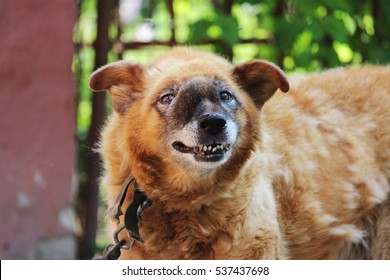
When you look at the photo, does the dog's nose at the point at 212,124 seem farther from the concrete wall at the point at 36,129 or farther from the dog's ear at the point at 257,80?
the concrete wall at the point at 36,129

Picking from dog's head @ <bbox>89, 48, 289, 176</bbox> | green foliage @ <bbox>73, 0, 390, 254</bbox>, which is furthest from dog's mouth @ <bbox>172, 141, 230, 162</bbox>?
green foliage @ <bbox>73, 0, 390, 254</bbox>

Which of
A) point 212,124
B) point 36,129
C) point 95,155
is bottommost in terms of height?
point 95,155

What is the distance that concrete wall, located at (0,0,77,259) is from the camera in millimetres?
6184

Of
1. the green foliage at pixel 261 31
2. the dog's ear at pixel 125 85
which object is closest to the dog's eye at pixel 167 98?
the dog's ear at pixel 125 85

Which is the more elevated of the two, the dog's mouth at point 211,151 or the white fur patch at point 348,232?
the dog's mouth at point 211,151

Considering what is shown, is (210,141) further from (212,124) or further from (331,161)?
(331,161)

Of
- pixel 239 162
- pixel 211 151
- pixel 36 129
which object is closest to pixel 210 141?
pixel 211 151

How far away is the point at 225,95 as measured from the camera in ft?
13.7

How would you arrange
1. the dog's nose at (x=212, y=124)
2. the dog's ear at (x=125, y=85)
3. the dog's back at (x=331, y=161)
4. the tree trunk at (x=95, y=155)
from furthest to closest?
the tree trunk at (x=95, y=155)
the dog's back at (x=331, y=161)
the dog's ear at (x=125, y=85)
the dog's nose at (x=212, y=124)

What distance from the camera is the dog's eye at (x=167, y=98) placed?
4.13 m

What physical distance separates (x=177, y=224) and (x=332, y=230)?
1.00 meters

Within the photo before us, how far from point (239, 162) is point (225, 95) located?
14.4 inches

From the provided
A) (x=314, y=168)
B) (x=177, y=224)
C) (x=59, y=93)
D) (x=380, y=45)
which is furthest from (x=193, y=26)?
(x=177, y=224)

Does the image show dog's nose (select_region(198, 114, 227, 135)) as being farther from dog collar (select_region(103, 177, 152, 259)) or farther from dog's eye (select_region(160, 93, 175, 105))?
dog collar (select_region(103, 177, 152, 259))
